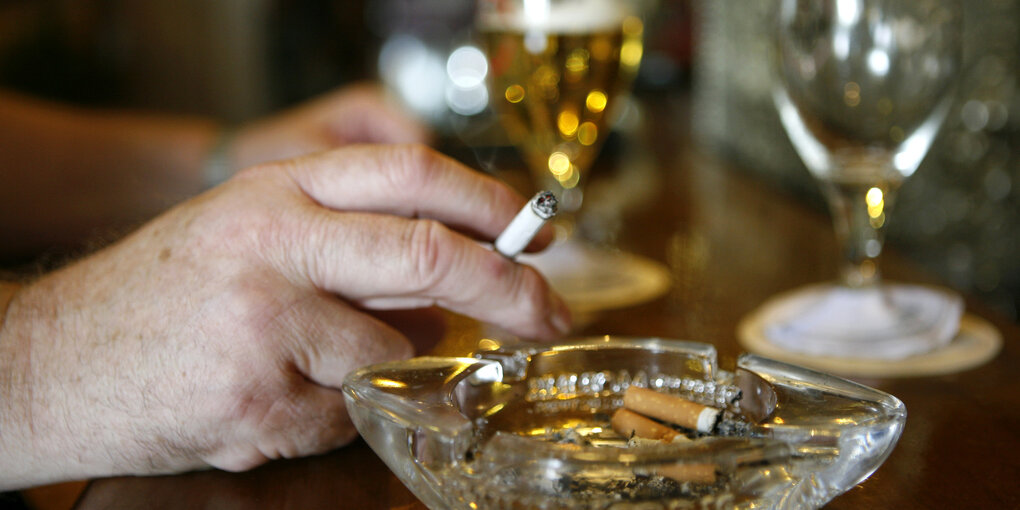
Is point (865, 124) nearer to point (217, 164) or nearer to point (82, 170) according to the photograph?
point (217, 164)

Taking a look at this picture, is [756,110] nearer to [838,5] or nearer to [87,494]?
[838,5]

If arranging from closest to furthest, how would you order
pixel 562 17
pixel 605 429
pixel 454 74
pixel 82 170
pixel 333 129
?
pixel 605 429, pixel 562 17, pixel 333 129, pixel 82 170, pixel 454 74

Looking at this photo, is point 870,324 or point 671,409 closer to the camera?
point 671,409

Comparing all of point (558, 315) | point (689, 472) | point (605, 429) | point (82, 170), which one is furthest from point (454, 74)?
point (689, 472)

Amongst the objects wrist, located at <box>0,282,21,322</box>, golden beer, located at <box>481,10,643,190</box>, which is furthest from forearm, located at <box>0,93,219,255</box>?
wrist, located at <box>0,282,21,322</box>

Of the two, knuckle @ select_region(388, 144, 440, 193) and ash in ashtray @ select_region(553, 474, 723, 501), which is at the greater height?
knuckle @ select_region(388, 144, 440, 193)

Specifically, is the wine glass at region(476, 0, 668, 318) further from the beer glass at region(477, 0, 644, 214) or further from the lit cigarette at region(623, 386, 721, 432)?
the lit cigarette at region(623, 386, 721, 432)

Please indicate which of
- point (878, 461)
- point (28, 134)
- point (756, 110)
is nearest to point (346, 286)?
point (878, 461)
